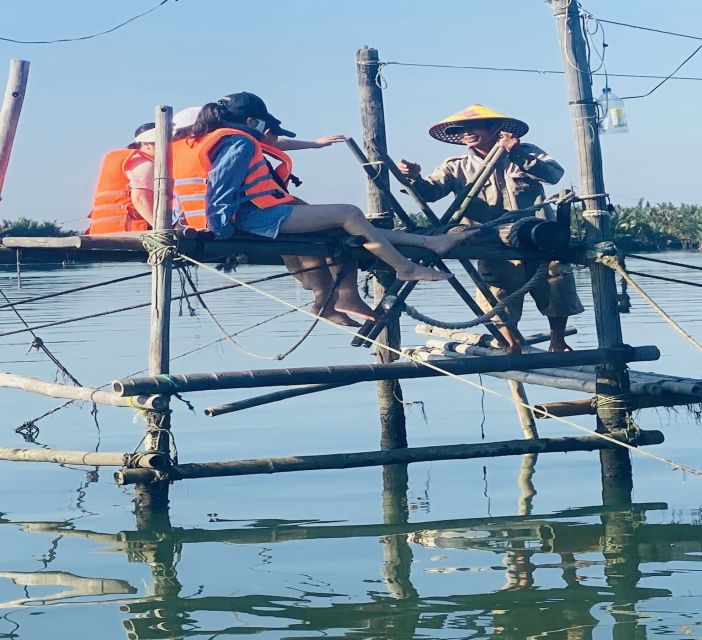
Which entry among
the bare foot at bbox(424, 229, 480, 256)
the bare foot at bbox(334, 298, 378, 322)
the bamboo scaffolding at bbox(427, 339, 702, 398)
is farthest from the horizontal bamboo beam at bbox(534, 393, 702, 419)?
the bare foot at bbox(334, 298, 378, 322)

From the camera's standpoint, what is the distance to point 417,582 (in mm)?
6840

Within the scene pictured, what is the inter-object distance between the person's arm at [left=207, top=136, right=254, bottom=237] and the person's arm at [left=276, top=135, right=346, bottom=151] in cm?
127

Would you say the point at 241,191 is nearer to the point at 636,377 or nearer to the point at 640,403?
the point at 640,403

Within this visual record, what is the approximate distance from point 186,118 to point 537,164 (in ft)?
9.02

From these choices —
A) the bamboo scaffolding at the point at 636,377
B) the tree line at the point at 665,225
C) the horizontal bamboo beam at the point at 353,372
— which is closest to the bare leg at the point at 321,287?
the horizontal bamboo beam at the point at 353,372

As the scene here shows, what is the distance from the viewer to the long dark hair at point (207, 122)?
7949 millimetres

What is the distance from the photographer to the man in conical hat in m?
9.40

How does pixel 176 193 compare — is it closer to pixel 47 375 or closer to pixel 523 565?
pixel 523 565

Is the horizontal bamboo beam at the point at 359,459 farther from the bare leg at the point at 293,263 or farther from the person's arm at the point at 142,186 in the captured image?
the person's arm at the point at 142,186

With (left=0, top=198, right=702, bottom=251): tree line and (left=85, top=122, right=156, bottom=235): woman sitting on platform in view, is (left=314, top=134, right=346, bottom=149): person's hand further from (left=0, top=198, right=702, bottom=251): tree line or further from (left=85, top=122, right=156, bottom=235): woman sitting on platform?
(left=0, top=198, right=702, bottom=251): tree line

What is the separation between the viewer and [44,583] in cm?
695

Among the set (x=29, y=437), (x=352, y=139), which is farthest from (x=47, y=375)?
(x=352, y=139)

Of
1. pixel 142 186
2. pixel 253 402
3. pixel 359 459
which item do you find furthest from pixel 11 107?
pixel 359 459

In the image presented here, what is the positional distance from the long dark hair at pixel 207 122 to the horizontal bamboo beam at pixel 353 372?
152 cm
